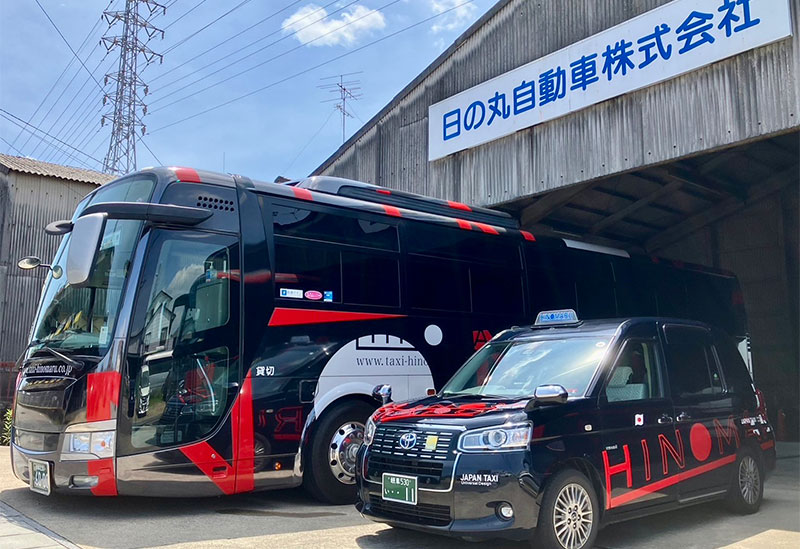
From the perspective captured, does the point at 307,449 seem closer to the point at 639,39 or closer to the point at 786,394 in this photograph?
the point at 639,39

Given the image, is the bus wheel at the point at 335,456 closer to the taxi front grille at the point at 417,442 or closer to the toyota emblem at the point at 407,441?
the taxi front grille at the point at 417,442

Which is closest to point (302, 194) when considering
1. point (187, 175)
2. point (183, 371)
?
point (187, 175)

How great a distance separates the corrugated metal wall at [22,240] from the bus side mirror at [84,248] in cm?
1014

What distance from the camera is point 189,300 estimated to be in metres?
6.75

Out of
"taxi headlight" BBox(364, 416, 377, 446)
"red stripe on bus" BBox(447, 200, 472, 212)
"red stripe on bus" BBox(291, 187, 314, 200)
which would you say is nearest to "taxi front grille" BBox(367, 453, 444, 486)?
"taxi headlight" BBox(364, 416, 377, 446)

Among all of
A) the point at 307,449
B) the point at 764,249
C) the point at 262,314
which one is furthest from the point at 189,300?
the point at 764,249

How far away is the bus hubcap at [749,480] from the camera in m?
7.01

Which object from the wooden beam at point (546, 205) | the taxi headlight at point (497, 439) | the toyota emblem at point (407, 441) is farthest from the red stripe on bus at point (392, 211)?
the wooden beam at point (546, 205)

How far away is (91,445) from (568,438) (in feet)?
13.7

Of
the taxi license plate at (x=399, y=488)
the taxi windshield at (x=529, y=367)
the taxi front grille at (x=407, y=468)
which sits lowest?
the taxi license plate at (x=399, y=488)

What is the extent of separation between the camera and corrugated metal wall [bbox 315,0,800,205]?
8891mm

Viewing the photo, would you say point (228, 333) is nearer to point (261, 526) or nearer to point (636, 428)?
point (261, 526)

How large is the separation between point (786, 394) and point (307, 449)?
1372cm

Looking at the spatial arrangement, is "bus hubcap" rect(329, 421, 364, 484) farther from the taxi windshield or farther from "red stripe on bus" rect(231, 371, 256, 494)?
the taxi windshield
